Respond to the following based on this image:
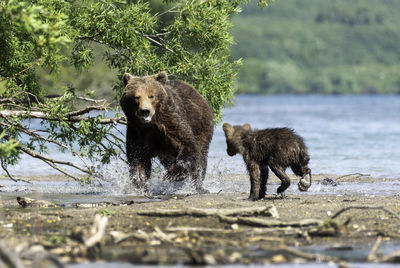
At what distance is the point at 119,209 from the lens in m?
8.02

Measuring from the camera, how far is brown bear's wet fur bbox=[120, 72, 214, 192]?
9562 millimetres

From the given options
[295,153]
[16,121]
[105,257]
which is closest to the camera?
[105,257]

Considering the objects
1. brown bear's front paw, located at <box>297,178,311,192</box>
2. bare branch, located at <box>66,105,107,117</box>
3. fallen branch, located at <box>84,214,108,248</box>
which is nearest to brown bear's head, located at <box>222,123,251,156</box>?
brown bear's front paw, located at <box>297,178,311,192</box>

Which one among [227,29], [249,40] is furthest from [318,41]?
[227,29]

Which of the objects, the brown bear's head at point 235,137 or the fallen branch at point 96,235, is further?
the brown bear's head at point 235,137

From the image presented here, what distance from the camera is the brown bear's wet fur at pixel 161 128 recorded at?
9562 millimetres

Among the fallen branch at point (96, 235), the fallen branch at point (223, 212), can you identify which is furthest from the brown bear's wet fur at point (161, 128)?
the fallen branch at point (96, 235)

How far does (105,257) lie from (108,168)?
249 inches

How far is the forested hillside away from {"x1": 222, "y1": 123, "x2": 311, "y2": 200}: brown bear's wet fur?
107 meters

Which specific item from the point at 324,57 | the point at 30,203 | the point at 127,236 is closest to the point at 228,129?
the point at 30,203

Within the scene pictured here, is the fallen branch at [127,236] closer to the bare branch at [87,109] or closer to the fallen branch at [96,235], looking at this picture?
the fallen branch at [96,235]

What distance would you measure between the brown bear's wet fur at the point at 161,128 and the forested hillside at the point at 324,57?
346ft

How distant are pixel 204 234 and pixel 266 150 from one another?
9.40 ft

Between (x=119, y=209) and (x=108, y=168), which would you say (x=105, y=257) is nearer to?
(x=119, y=209)
